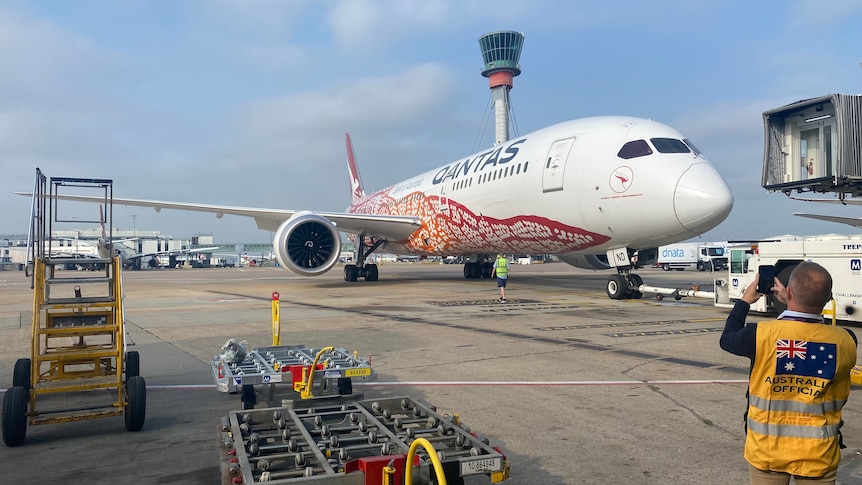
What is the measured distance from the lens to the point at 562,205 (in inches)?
566

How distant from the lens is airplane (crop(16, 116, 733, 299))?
12445 mm

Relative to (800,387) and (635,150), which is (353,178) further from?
(800,387)

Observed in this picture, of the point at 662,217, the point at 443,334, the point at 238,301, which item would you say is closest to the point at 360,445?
the point at 443,334

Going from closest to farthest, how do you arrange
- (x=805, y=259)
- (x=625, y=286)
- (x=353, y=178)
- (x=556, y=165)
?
(x=805, y=259) < (x=556, y=165) < (x=625, y=286) < (x=353, y=178)

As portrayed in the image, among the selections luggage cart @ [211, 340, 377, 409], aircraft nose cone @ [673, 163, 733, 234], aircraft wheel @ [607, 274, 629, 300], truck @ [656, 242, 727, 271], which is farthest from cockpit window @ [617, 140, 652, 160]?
truck @ [656, 242, 727, 271]

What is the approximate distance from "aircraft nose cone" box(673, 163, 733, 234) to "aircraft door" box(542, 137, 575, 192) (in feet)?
9.89

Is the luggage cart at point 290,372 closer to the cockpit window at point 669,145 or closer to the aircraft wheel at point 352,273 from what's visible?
the cockpit window at point 669,145

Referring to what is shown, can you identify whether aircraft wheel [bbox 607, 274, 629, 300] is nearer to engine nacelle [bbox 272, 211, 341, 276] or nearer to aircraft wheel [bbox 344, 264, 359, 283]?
engine nacelle [bbox 272, 211, 341, 276]

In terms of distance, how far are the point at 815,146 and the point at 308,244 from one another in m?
13.0

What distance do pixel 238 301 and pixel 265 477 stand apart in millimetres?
14228

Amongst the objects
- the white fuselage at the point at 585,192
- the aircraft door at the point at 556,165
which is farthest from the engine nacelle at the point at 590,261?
the aircraft door at the point at 556,165

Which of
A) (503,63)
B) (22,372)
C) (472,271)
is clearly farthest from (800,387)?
(503,63)

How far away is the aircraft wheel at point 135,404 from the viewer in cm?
455

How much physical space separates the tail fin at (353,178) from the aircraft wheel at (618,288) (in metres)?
22.2
